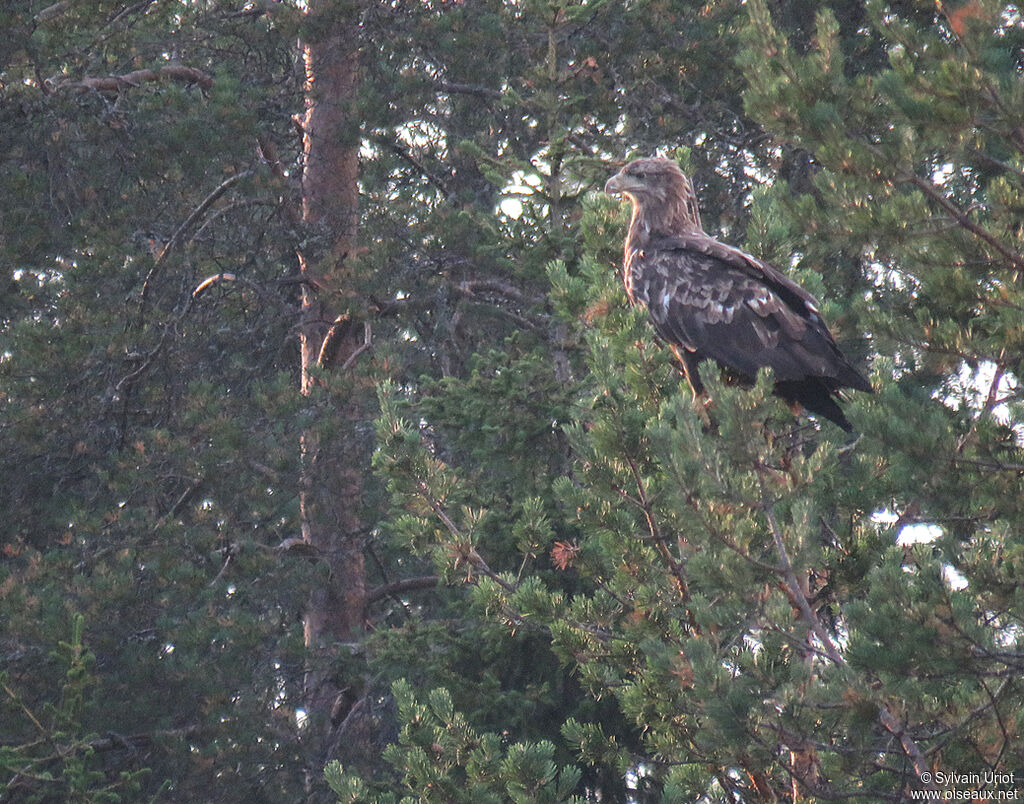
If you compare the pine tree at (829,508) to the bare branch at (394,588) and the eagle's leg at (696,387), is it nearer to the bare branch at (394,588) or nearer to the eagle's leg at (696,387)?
the eagle's leg at (696,387)

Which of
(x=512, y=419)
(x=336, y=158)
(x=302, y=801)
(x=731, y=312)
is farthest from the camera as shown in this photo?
(x=336, y=158)

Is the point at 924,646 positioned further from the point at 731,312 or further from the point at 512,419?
the point at 512,419

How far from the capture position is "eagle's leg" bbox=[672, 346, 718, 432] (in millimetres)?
5839

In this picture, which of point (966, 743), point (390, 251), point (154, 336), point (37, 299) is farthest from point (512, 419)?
point (37, 299)

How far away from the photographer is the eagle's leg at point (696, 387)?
584cm

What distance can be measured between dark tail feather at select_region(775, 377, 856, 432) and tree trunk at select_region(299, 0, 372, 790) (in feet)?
17.4

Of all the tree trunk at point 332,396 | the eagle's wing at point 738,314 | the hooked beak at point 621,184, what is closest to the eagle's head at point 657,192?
the hooked beak at point 621,184

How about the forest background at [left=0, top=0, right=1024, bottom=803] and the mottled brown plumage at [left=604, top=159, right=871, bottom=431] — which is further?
the mottled brown plumage at [left=604, top=159, right=871, bottom=431]

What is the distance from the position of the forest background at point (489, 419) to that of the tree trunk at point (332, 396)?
5cm

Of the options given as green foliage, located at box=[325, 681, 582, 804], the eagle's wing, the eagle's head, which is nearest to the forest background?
green foliage, located at box=[325, 681, 582, 804]

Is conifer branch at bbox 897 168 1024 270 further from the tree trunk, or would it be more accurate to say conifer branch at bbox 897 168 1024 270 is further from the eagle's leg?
the tree trunk

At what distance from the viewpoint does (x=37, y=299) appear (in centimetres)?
1358

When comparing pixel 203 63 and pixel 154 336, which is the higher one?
pixel 203 63

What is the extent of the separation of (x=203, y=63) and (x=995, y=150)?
386 inches
